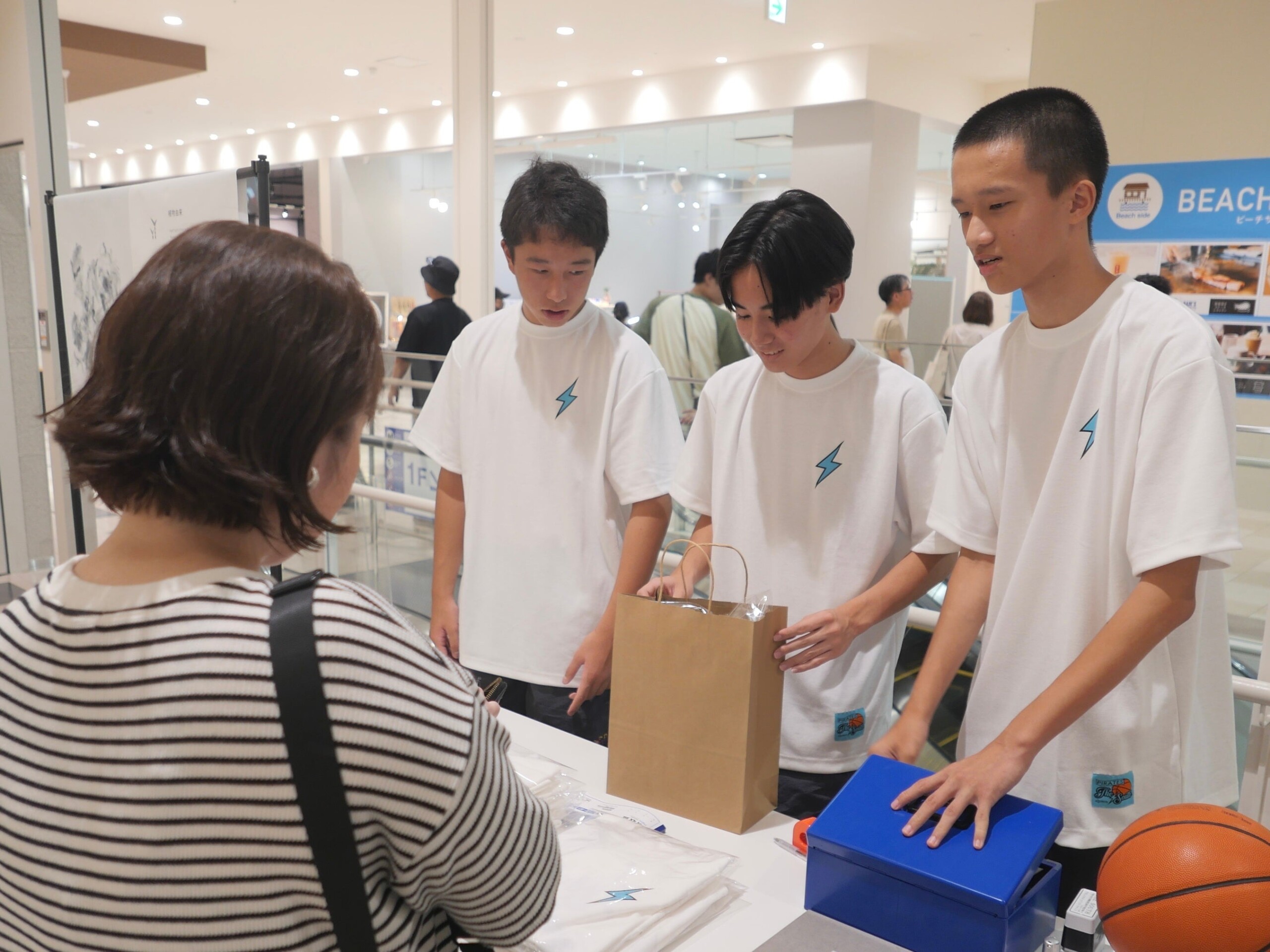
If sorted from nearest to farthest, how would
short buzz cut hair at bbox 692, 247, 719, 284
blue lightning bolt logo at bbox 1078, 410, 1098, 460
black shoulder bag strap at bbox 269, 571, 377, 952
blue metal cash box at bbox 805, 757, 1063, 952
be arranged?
black shoulder bag strap at bbox 269, 571, 377, 952 < blue metal cash box at bbox 805, 757, 1063, 952 < blue lightning bolt logo at bbox 1078, 410, 1098, 460 < short buzz cut hair at bbox 692, 247, 719, 284

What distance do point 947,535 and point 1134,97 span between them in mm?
4865

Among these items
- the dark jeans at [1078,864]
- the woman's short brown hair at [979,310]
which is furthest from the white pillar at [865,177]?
the dark jeans at [1078,864]

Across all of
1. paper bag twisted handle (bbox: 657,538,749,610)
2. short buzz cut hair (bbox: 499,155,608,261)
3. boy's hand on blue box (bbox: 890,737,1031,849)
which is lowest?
boy's hand on blue box (bbox: 890,737,1031,849)

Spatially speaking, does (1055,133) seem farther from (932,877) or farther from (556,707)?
(556,707)

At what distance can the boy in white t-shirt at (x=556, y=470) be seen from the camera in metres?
1.88

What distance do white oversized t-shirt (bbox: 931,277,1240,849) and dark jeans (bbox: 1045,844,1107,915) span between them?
0.04 m

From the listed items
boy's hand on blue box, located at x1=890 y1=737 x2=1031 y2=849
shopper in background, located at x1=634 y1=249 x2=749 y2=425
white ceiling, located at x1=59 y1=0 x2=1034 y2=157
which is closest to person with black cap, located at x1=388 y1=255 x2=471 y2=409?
shopper in background, located at x1=634 y1=249 x2=749 y2=425

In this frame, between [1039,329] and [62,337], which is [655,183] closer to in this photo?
[62,337]

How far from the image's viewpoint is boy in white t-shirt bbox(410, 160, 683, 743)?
1.88m

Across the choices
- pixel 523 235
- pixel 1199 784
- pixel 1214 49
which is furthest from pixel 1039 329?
pixel 1214 49

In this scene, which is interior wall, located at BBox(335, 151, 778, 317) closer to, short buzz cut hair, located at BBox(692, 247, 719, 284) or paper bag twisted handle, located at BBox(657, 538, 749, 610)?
short buzz cut hair, located at BBox(692, 247, 719, 284)

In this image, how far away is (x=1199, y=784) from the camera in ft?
4.72

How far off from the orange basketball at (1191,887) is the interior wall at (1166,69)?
515cm

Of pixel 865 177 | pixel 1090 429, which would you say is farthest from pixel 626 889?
pixel 865 177
